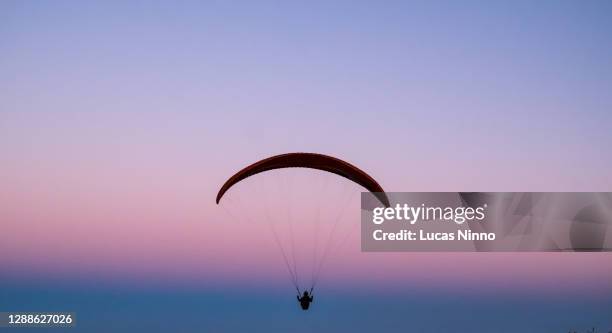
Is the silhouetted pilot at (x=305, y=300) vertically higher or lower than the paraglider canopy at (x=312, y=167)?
lower

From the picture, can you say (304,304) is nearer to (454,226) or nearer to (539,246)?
(454,226)

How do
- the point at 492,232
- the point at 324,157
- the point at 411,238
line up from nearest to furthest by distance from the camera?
1. the point at 324,157
2. the point at 411,238
3. the point at 492,232

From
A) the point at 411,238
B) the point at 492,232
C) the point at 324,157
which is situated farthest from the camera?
the point at 492,232

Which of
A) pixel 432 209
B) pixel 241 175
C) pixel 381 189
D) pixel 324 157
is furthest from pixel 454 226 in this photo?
pixel 241 175

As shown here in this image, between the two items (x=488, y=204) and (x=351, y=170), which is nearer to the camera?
(x=351, y=170)

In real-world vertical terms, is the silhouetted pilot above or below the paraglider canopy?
below

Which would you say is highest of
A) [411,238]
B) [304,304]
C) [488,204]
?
[488,204]

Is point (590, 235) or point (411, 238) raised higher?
point (590, 235)
